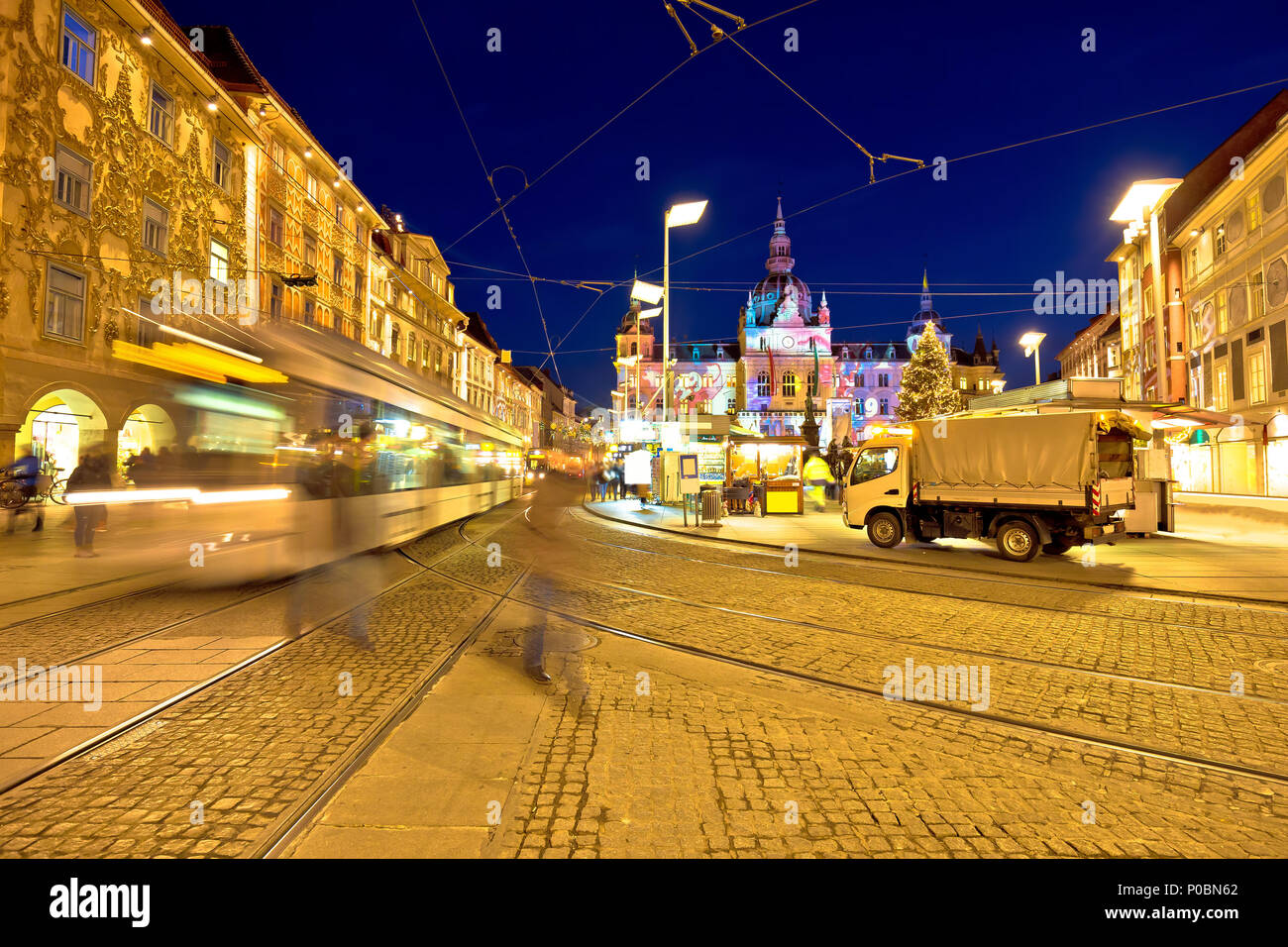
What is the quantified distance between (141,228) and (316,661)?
2196cm

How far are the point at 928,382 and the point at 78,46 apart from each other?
→ 52636 mm

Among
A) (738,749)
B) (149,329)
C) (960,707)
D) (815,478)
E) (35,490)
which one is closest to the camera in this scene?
(738,749)

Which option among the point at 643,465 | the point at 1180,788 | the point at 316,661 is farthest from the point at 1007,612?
the point at 643,465

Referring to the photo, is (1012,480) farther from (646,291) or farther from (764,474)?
(764,474)

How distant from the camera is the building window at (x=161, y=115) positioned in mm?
21203

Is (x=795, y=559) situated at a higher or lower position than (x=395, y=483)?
lower

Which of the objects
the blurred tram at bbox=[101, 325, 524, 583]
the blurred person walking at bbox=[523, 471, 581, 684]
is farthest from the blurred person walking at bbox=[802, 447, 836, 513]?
the blurred tram at bbox=[101, 325, 524, 583]

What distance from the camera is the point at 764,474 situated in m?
32.7

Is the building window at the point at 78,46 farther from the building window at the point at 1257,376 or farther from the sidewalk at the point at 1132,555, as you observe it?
the building window at the point at 1257,376

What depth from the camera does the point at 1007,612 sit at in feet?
25.6

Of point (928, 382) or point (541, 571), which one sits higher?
point (928, 382)

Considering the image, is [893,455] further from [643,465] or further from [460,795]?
[643,465]

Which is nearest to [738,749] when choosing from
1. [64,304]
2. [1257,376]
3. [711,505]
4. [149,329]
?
[149,329]

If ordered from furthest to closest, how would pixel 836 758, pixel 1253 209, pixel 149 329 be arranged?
pixel 1253 209, pixel 149 329, pixel 836 758
